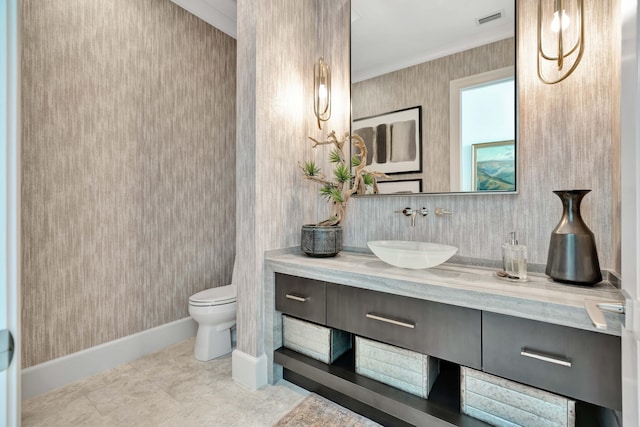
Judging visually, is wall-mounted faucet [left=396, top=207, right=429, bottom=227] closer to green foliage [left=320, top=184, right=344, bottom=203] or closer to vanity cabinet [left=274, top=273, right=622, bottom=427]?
green foliage [left=320, top=184, right=344, bottom=203]

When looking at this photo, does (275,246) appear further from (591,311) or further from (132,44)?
(132,44)

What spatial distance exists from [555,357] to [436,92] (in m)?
1.40

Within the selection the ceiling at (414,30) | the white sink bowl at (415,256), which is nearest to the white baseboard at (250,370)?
the white sink bowl at (415,256)

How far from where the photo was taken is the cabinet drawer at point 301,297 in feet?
5.26

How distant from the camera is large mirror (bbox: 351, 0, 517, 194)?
155 centimetres

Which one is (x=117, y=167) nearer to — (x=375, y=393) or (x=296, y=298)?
(x=296, y=298)

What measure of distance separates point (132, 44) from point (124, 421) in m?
2.37

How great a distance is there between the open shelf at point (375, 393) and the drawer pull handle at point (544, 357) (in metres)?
0.35

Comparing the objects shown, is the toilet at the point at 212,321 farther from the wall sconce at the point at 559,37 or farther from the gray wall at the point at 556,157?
the wall sconce at the point at 559,37

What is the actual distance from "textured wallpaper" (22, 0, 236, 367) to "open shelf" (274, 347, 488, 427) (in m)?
1.23

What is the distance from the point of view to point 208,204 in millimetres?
2674

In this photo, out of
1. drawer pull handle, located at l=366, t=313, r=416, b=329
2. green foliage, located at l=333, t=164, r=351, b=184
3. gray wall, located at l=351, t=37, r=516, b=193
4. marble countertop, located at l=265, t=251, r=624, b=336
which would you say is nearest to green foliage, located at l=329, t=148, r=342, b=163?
green foliage, located at l=333, t=164, r=351, b=184

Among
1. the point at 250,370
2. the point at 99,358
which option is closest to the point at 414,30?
the point at 250,370

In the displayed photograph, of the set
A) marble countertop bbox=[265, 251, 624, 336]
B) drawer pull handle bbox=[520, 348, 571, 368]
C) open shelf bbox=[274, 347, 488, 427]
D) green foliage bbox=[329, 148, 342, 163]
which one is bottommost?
Answer: open shelf bbox=[274, 347, 488, 427]
